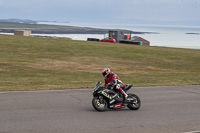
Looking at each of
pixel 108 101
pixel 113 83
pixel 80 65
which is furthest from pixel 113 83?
pixel 80 65

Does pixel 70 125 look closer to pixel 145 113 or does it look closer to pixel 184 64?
pixel 145 113

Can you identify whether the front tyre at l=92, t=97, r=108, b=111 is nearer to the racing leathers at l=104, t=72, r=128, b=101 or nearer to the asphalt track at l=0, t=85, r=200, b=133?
the asphalt track at l=0, t=85, r=200, b=133

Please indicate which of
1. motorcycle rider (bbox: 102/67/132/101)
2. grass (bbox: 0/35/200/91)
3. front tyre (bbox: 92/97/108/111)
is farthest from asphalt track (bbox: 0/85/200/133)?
grass (bbox: 0/35/200/91)

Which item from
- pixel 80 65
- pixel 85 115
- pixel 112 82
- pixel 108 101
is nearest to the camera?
pixel 85 115

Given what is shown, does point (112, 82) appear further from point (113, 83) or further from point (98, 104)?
point (98, 104)

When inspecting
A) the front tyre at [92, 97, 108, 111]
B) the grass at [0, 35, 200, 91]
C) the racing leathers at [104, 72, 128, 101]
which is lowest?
the grass at [0, 35, 200, 91]

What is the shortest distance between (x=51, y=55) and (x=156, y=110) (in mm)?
29627

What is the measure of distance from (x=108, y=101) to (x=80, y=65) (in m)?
21.9

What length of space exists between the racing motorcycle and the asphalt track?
0.24 metres

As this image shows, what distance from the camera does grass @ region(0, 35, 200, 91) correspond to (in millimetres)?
23681

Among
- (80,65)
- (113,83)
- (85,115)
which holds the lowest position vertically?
(80,65)

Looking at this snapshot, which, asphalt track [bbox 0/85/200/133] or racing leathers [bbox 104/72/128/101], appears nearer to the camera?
asphalt track [bbox 0/85/200/133]

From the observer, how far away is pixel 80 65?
34469 millimetres

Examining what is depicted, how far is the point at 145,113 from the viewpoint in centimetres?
1257
